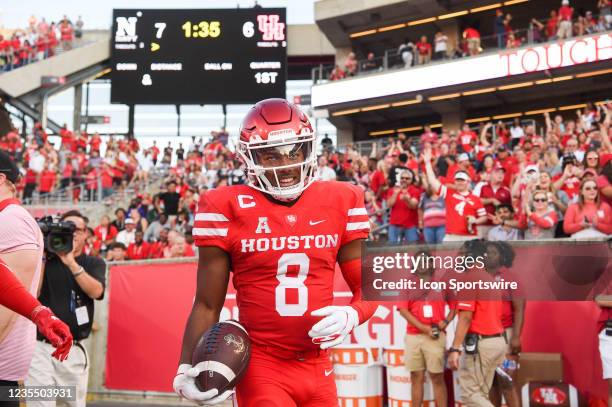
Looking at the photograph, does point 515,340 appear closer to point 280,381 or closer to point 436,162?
point 280,381

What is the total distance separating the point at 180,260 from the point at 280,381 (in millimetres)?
6868

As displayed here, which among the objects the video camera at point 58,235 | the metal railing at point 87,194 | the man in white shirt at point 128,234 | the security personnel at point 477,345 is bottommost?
the security personnel at point 477,345

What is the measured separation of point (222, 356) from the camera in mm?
3014

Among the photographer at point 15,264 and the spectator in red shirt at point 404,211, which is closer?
the photographer at point 15,264

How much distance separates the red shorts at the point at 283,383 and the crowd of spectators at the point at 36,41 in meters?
30.8

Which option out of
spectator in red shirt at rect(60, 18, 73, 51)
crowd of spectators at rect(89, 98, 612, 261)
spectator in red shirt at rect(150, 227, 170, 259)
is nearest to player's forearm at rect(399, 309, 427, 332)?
crowd of spectators at rect(89, 98, 612, 261)

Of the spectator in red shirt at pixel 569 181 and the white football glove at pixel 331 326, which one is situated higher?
the spectator in red shirt at pixel 569 181

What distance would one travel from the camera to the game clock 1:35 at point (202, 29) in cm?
2759

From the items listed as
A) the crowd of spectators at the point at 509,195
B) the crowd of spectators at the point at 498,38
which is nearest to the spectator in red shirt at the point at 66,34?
the crowd of spectators at the point at 498,38

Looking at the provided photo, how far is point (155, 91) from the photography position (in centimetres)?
2761

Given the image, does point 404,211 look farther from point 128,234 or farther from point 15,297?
point 15,297

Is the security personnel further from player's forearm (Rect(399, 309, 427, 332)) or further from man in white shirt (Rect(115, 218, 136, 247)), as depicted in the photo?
man in white shirt (Rect(115, 218, 136, 247))

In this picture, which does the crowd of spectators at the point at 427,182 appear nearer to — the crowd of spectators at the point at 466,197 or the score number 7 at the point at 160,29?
the crowd of spectators at the point at 466,197

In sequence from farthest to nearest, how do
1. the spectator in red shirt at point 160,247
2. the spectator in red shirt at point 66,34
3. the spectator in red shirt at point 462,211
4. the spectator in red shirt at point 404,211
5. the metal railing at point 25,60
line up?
the spectator in red shirt at point 66,34 < the metal railing at point 25,60 < the spectator in red shirt at point 160,247 < the spectator in red shirt at point 404,211 < the spectator in red shirt at point 462,211
